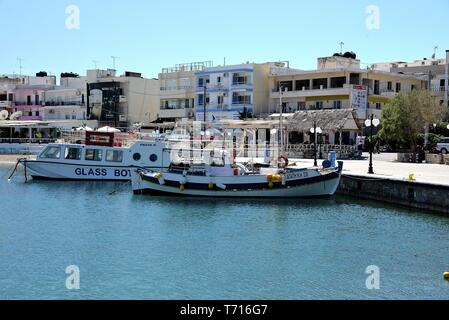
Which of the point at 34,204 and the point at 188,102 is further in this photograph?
the point at 188,102

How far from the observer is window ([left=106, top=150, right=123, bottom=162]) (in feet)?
158

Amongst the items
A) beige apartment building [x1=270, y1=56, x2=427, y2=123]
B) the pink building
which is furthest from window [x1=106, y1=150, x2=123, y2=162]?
the pink building

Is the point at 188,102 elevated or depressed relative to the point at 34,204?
elevated

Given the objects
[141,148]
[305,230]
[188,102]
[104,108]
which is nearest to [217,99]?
[188,102]

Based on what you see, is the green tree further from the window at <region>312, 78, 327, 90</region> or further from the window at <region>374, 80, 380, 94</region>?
the window at <region>312, 78, 327, 90</region>

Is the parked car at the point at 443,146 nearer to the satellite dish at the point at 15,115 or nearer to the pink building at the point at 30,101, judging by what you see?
the satellite dish at the point at 15,115

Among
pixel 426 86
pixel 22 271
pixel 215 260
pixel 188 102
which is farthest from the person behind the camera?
pixel 188 102

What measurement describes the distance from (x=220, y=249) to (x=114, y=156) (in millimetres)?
26734

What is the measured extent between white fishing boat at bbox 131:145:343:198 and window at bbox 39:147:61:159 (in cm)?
1261

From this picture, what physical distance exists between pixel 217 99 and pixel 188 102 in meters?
6.57

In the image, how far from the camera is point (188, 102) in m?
82.3

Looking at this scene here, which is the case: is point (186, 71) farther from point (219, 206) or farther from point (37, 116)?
point (219, 206)

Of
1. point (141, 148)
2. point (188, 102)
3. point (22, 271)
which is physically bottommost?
point (22, 271)

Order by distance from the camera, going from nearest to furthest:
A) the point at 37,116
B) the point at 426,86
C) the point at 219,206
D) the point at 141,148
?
the point at 219,206 → the point at 141,148 → the point at 426,86 → the point at 37,116
